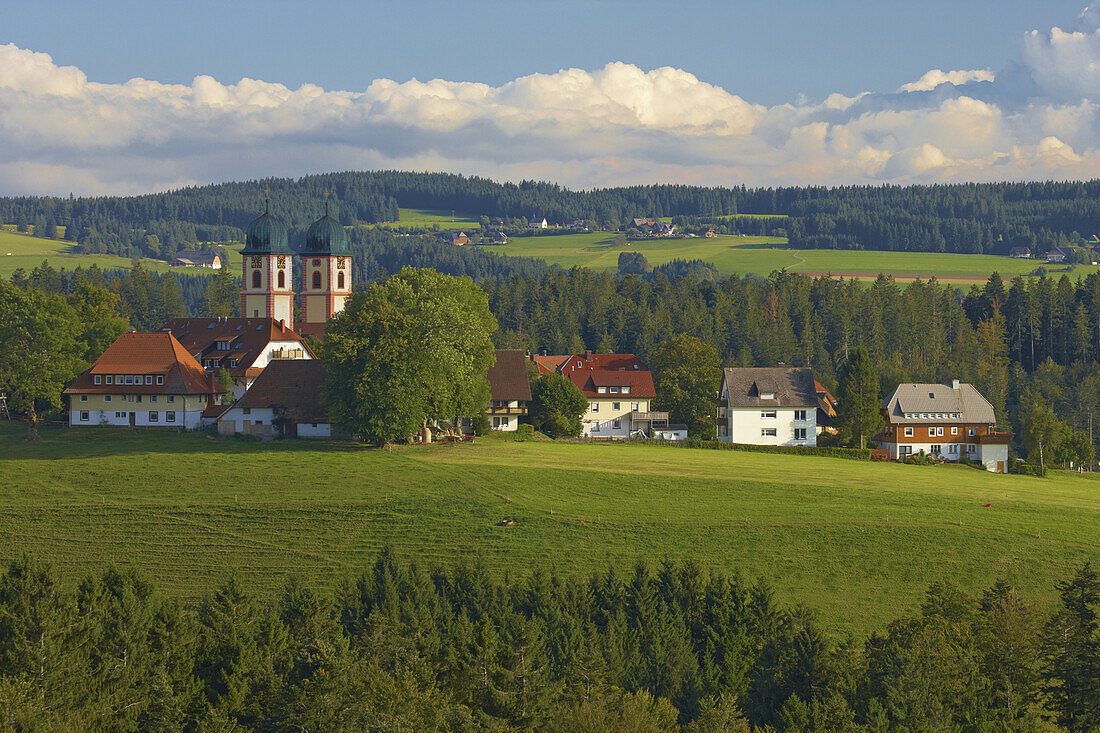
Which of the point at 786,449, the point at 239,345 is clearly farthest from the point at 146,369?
the point at 786,449

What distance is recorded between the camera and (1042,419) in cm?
9400

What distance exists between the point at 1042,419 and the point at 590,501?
152 feet

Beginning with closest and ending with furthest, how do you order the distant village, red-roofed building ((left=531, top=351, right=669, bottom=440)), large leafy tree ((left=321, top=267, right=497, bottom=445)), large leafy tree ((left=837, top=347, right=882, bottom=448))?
1. large leafy tree ((left=321, top=267, right=497, bottom=445))
2. the distant village
3. large leafy tree ((left=837, top=347, right=882, bottom=448))
4. red-roofed building ((left=531, top=351, right=669, bottom=440))

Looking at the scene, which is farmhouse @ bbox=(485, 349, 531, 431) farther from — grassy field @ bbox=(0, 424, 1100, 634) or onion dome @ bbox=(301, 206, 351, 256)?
onion dome @ bbox=(301, 206, 351, 256)

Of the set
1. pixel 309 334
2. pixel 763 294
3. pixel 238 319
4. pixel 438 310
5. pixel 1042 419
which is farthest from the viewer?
pixel 763 294

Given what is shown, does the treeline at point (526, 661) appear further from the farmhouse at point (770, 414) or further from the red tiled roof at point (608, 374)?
the red tiled roof at point (608, 374)

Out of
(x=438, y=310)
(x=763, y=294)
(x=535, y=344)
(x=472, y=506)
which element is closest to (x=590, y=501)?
(x=472, y=506)

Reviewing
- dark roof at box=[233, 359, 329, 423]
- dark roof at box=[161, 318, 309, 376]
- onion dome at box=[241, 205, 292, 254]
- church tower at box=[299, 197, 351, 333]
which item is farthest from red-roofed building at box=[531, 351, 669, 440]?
onion dome at box=[241, 205, 292, 254]

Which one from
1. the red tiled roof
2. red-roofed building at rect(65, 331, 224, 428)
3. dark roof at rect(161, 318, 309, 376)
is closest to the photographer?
red-roofed building at rect(65, 331, 224, 428)

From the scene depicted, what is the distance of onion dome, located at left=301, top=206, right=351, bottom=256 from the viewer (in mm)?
123875

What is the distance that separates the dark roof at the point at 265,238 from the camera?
120625 millimetres

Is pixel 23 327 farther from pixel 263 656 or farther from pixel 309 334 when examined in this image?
pixel 263 656

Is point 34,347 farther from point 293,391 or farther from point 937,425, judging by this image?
point 937,425

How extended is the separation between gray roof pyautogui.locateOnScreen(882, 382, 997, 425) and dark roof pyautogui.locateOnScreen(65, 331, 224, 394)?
5029 centimetres
